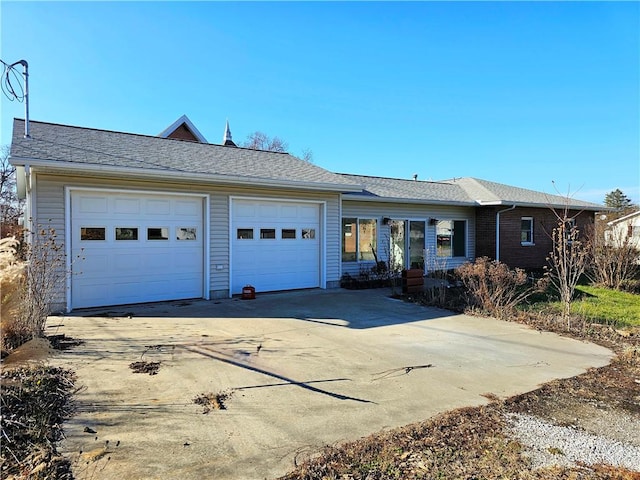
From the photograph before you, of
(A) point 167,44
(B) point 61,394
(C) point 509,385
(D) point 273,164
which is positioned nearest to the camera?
(B) point 61,394

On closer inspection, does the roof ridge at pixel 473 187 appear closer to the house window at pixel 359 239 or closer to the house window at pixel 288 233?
the house window at pixel 359 239

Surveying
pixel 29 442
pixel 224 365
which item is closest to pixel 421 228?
pixel 224 365

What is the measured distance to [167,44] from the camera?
10.5 m

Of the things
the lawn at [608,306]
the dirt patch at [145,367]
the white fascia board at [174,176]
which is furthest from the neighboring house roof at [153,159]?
the lawn at [608,306]

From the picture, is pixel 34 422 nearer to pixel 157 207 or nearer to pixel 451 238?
pixel 157 207

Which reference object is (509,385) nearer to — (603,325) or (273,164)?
(603,325)

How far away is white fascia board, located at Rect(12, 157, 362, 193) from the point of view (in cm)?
714

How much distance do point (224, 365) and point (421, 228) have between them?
11196 mm

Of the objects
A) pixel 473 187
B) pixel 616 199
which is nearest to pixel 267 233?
pixel 473 187

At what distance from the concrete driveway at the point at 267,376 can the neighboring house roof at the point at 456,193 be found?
20.1 ft

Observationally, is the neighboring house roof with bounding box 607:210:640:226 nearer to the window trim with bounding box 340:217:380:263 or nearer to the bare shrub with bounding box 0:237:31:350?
the window trim with bounding box 340:217:380:263

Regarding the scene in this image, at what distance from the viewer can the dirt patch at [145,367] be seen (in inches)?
178

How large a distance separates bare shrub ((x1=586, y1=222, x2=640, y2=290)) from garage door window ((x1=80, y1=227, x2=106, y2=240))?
13080mm

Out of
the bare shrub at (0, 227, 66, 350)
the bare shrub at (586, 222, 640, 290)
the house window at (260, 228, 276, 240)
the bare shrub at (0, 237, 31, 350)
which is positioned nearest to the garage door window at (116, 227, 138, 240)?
the bare shrub at (0, 227, 66, 350)
